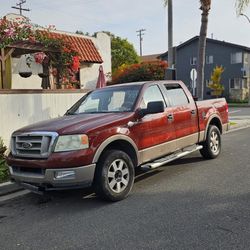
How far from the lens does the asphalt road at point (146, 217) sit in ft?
13.6

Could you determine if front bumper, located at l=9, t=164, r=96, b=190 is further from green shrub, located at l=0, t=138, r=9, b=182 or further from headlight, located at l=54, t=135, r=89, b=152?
green shrub, located at l=0, t=138, r=9, b=182

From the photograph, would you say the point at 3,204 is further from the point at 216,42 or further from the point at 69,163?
the point at 216,42

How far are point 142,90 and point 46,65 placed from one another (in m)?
4.91

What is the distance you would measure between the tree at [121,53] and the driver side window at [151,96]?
4232 centimetres

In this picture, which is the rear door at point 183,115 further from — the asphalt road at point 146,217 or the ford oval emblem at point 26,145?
the ford oval emblem at point 26,145

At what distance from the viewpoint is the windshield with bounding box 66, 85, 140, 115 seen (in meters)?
6.39

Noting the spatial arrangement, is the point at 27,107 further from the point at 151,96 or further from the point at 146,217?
the point at 146,217

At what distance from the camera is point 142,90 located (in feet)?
21.6

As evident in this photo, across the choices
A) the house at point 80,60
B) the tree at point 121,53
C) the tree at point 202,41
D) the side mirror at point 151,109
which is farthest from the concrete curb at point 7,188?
the tree at point 121,53

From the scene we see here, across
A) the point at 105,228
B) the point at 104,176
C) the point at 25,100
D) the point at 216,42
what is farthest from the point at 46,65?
the point at 216,42

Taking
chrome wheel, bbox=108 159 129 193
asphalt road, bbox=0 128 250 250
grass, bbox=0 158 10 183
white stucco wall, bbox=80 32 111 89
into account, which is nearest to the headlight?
chrome wheel, bbox=108 159 129 193

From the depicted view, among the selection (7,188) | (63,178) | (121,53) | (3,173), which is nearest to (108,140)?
(63,178)

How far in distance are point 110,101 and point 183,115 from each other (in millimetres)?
1554

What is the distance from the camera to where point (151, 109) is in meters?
6.08
